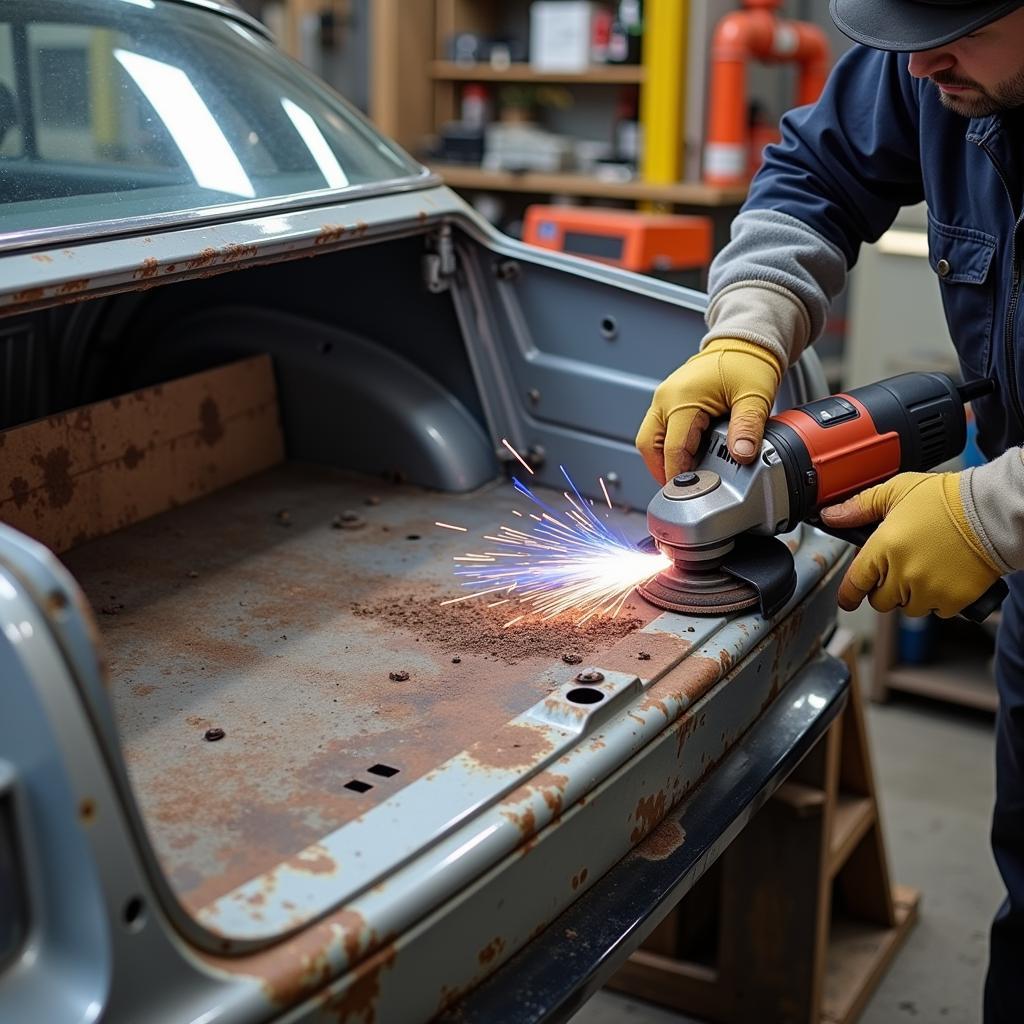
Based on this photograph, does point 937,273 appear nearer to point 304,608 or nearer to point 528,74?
point 304,608

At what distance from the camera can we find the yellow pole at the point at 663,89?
13.9ft

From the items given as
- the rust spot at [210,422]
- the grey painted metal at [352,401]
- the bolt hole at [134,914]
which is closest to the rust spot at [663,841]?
the bolt hole at [134,914]

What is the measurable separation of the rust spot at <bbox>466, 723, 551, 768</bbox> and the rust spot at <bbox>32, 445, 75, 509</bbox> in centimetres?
93

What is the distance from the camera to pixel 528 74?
4781 mm

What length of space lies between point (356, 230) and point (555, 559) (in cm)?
57

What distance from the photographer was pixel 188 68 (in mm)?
1938

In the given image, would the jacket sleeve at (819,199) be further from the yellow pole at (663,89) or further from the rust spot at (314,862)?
the yellow pole at (663,89)

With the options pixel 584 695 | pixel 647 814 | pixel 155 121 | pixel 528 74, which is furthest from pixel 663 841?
pixel 528 74

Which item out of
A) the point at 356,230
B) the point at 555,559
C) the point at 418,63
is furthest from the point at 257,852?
the point at 418,63

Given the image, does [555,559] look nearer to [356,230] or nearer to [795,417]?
[795,417]

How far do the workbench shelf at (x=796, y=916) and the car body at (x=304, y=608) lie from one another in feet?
1.90

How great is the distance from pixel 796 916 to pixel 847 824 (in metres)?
0.26

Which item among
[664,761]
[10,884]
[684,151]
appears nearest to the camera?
[10,884]

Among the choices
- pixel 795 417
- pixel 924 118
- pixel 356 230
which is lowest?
pixel 795 417
